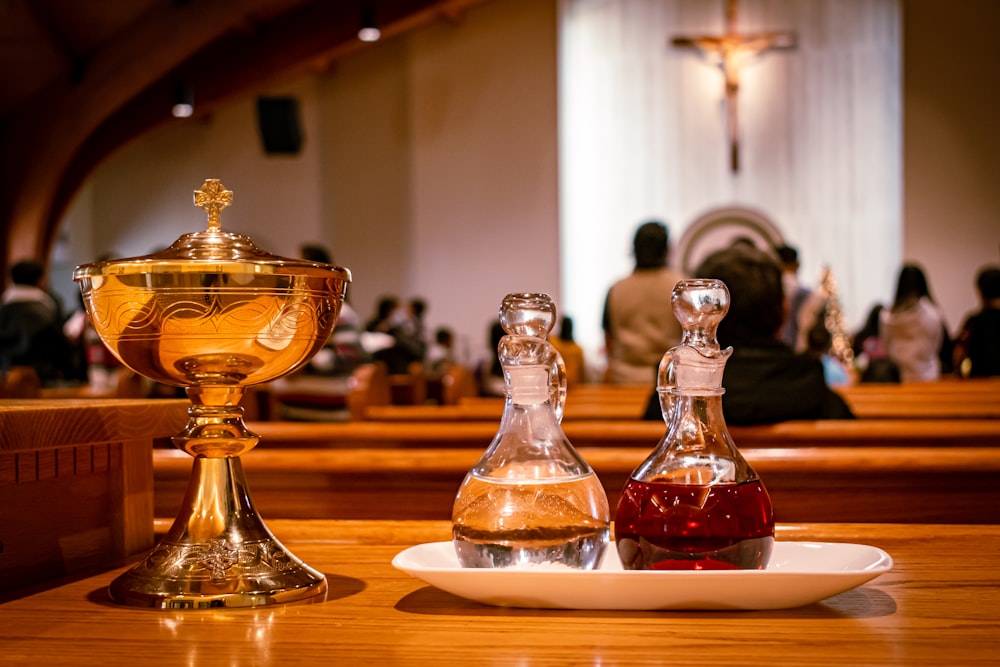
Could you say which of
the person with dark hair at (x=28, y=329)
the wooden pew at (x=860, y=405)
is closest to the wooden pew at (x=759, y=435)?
the wooden pew at (x=860, y=405)

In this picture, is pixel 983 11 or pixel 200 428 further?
pixel 983 11

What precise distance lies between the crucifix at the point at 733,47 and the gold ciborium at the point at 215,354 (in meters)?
8.66

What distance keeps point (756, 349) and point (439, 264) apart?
7.92m

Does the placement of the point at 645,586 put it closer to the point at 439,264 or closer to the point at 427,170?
the point at 439,264

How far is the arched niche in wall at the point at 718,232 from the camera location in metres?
9.45

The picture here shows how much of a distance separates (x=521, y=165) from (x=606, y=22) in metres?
1.42

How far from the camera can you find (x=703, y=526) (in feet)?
2.53

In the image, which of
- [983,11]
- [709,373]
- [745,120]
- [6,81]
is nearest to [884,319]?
[745,120]

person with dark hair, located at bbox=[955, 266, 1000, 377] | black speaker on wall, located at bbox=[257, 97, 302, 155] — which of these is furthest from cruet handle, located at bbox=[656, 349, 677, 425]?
black speaker on wall, located at bbox=[257, 97, 302, 155]

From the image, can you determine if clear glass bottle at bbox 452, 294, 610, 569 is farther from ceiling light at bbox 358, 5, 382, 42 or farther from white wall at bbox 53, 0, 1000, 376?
white wall at bbox 53, 0, 1000, 376

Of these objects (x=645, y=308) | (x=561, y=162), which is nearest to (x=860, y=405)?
(x=645, y=308)

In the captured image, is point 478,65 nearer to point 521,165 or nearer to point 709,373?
point 521,165

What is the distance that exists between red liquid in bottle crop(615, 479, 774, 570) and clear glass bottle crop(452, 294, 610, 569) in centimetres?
3

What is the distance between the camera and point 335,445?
104 inches
